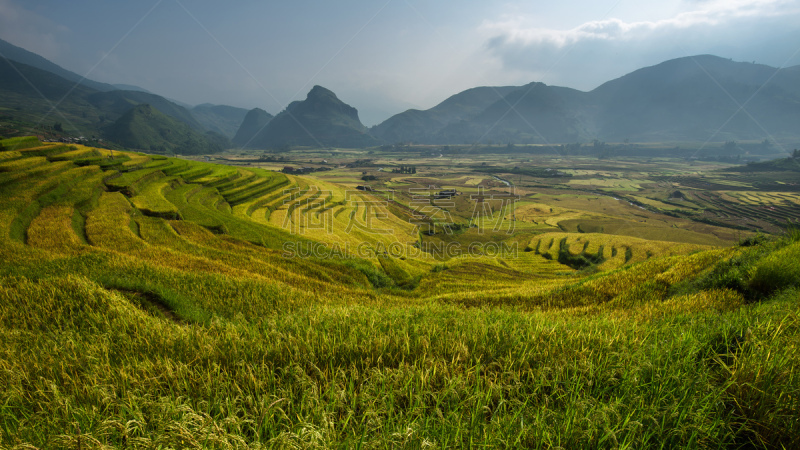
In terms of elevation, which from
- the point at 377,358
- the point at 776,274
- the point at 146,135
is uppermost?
the point at 146,135

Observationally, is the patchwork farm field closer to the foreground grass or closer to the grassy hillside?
the foreground grass

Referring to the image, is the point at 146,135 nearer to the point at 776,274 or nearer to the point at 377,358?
the point at 377,358

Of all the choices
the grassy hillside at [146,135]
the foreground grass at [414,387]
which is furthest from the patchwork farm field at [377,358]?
the grassy hillside at [146,135]

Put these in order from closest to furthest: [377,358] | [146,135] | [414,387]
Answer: [414,387] → [377,358] → [146,135]

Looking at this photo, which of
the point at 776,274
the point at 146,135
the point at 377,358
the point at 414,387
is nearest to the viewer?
the point at 414,387

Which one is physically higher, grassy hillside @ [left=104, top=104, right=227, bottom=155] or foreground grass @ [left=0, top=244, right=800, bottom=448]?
grassy hillside @ [left=104, top=104, right=227, bottom=155]

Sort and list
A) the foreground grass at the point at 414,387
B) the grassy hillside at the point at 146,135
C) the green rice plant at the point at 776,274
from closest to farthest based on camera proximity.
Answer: the foreground grass at the point at 414,387 < the green rice plant at the point at 776,274 < the grassy hillside at the point at 146,135

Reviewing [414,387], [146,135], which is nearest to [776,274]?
[414,387]

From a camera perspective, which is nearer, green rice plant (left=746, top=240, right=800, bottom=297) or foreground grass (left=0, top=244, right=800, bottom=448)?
foreground grass (left=0, top=244, right=800, bottom=448)

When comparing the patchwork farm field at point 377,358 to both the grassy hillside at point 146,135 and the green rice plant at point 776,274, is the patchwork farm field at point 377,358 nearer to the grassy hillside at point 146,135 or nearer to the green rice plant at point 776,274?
the green rice plant at point 776,274

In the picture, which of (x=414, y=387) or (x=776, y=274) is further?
(x=776, y=274)

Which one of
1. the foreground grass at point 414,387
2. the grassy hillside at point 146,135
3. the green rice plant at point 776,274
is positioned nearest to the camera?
the foreground grass at point 414,387

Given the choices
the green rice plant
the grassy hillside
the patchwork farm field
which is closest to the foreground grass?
the patchwork farm field

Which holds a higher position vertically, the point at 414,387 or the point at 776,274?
the point at 414,387
